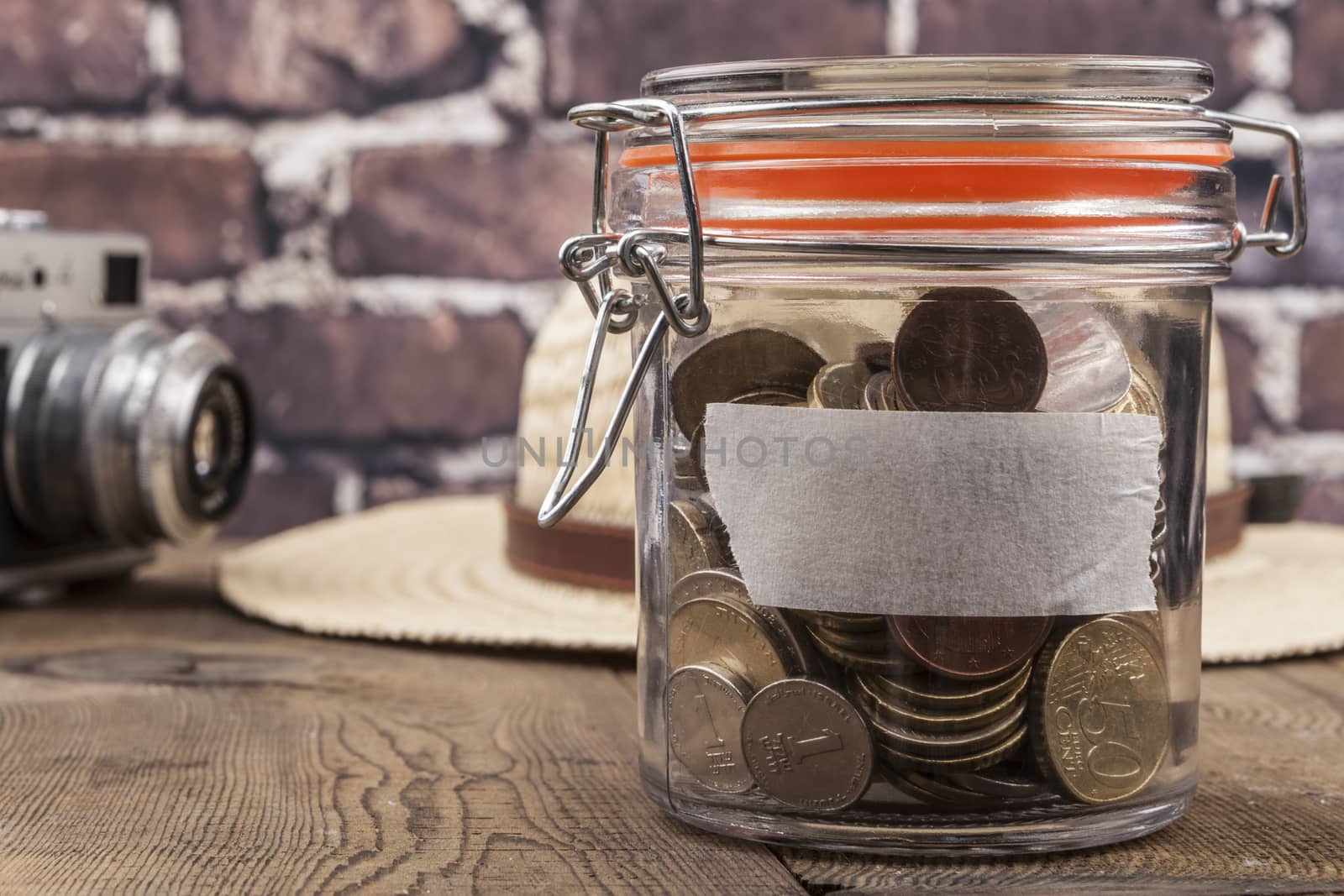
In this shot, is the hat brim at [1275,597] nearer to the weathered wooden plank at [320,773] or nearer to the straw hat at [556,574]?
the straw hat at [556,574]

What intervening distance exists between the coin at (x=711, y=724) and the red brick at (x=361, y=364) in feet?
2.27

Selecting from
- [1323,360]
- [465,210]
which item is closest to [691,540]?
[465,210]

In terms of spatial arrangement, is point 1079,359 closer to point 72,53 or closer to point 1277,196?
point 1277,196

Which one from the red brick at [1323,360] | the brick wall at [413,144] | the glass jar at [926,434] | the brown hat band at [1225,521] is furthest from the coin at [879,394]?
the red brick at [1323,360]

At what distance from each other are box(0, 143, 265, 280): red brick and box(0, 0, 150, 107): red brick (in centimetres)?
3

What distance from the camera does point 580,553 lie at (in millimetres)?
717

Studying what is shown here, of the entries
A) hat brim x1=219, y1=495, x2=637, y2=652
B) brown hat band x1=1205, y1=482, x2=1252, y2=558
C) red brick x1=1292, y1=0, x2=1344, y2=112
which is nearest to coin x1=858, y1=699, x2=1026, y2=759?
hat brim x1=219, y1=495, x2=637, y2=652

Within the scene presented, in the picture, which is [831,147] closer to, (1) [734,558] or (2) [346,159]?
(1) [734,558]

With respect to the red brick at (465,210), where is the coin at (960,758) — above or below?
below

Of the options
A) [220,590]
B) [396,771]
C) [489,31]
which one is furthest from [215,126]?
[396,771]

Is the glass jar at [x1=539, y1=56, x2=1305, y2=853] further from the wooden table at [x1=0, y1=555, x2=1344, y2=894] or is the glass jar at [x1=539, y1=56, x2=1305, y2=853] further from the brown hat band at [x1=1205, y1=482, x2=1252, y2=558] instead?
the brown hat band at [x1=1205, y1=482, x2=1252, y2=558]

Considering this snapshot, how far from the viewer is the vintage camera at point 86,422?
2.37 ft

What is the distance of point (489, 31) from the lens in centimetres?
106

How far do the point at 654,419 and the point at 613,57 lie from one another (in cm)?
68
